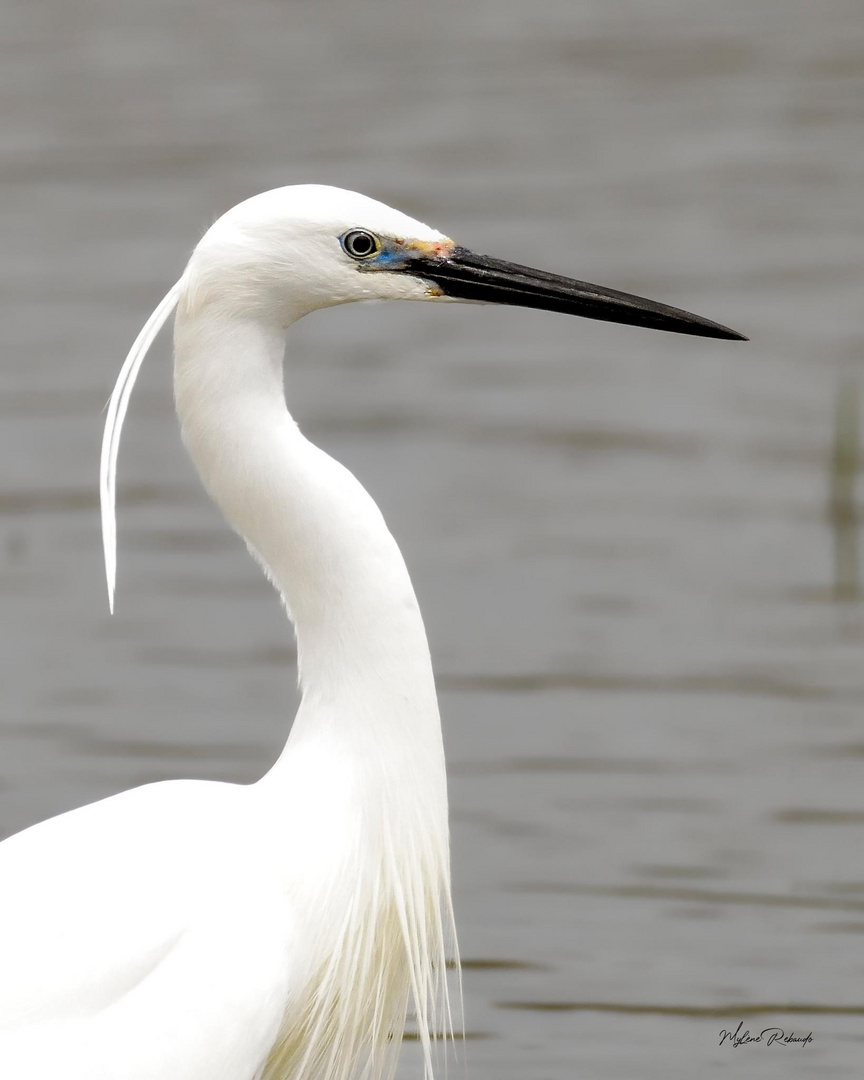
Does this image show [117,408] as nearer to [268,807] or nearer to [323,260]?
[323,260]

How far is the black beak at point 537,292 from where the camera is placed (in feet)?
11.3

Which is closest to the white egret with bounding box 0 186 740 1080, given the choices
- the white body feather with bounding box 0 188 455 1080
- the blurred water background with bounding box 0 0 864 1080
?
the white body feather with bounding box 0 188 455 1080

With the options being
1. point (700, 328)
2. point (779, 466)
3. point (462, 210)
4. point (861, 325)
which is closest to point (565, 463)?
point (779, 466)

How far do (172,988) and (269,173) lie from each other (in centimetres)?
806

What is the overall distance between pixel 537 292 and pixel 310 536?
0.61 m

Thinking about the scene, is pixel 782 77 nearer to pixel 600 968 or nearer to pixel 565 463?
pixel 565 463

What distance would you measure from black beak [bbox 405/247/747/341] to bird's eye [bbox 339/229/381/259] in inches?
3.3

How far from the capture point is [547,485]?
7.76 metres
